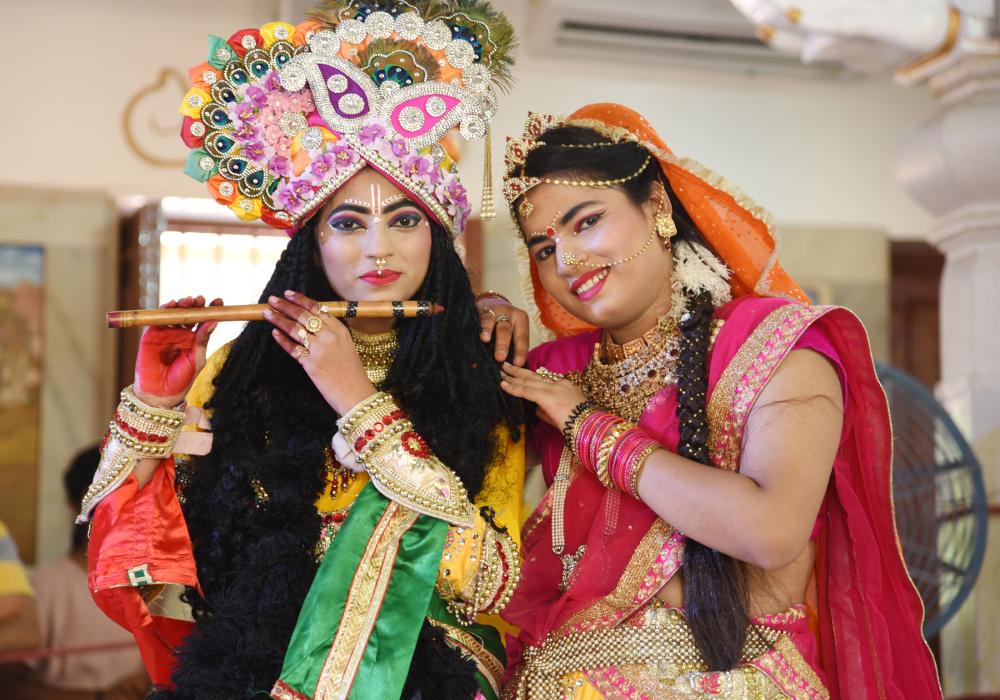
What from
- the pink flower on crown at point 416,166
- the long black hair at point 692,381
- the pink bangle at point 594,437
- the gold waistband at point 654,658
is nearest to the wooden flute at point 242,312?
the pink flower on crown at point 416,166

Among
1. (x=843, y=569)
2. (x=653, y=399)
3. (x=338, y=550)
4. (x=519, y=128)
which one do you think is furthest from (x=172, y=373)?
(x=519, y=128)

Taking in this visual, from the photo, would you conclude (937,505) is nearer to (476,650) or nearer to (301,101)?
(476,650)

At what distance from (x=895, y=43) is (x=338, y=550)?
3.43m

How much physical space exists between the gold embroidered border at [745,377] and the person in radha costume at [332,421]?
0.46 m

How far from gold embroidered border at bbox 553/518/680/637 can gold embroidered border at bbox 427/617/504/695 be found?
0.49 ft

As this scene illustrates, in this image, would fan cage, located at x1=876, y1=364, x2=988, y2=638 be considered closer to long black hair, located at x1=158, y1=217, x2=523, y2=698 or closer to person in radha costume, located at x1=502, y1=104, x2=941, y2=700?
person in radha costume, located at x1=502, y1=104, x2=941, y2=700

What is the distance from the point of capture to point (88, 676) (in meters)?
4.59

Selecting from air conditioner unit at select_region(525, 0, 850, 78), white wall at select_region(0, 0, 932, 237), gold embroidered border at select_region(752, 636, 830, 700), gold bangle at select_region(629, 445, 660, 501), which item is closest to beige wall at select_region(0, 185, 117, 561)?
white wall at select_region(0, 0, 932, 237)

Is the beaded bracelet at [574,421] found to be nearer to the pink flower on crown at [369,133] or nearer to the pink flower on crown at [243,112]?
the pink flower on crown at [369,133]

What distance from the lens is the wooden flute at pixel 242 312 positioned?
7.67 feet

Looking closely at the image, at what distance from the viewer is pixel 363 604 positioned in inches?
92.0

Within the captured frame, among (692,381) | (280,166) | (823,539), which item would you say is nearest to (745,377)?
(692,381)

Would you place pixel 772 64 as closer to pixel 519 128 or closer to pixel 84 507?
pixel 519 128

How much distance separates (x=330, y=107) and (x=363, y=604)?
1044mm
